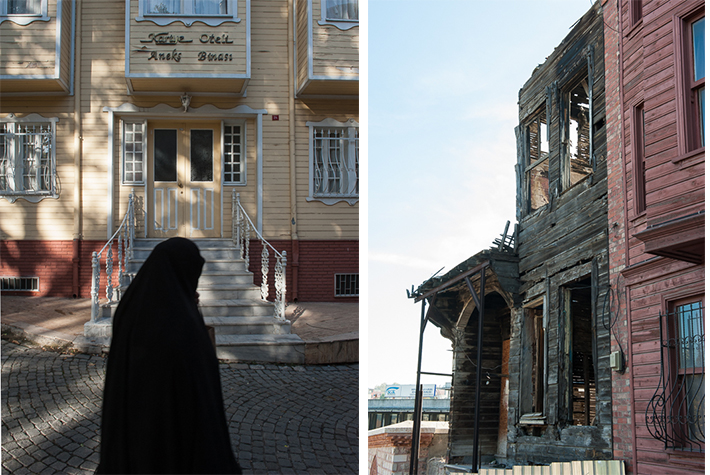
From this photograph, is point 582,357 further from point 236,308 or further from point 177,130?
point 177,130

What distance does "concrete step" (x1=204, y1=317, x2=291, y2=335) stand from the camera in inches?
324

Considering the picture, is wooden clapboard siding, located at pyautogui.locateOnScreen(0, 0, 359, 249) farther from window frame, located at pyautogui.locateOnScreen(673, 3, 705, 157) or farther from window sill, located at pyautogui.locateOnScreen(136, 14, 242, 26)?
window frame, located at pyautogui.locateOnScreen(673, 3, 705, 157)

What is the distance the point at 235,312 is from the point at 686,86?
5937mm

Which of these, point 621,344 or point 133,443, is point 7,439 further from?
point 621,344

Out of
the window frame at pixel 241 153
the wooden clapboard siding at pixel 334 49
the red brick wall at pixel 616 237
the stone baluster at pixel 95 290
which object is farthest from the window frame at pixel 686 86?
the window frame at pixel 241 153

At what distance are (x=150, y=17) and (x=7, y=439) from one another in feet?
24.3

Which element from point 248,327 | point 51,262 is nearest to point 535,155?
point 248,327

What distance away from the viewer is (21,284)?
1062cm

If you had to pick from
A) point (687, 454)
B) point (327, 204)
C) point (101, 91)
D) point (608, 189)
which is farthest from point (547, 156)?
point (101, 91)

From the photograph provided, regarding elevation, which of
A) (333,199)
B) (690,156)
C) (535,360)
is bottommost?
(535,360)

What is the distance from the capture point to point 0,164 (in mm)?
10766

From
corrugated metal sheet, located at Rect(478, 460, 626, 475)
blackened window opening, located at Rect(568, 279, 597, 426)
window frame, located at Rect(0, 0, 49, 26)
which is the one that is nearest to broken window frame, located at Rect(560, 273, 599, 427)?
blackened window opening, located at Rect(568, 279, 597, 426)

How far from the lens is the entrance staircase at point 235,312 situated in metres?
7.78

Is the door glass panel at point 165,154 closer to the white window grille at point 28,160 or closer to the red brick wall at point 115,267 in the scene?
the red brick wall at point 115,267
